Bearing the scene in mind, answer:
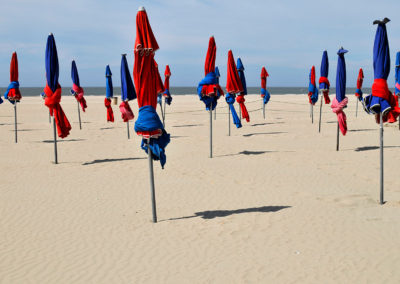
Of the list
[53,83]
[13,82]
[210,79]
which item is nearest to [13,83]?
[13,82]

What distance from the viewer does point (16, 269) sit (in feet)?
20.5

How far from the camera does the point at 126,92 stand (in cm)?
1609

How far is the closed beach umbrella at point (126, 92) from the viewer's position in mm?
15812

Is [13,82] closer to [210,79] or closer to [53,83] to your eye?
[53,83]

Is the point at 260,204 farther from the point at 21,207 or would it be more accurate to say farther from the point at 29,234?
the point at 21,207

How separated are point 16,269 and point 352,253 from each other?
16.9 ft

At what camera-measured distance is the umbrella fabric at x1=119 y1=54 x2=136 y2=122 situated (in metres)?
15.8

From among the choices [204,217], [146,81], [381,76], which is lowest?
[204,217]

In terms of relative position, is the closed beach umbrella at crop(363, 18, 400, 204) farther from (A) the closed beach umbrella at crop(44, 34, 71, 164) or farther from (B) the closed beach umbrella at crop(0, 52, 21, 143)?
(B) the closed beach umbrella at crop(0, 52, 21, 143)

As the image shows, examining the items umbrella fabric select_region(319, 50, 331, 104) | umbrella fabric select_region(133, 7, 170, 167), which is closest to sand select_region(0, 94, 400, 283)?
umbrella fabric select_region(133, 7, 170, 167)

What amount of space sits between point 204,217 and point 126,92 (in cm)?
896

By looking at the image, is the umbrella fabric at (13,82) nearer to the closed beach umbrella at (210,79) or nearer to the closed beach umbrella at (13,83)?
the closed beach umbrella at (13,83)

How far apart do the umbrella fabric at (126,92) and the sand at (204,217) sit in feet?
4.89

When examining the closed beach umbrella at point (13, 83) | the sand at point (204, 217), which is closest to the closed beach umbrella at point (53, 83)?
the sand at point (204, 217)
